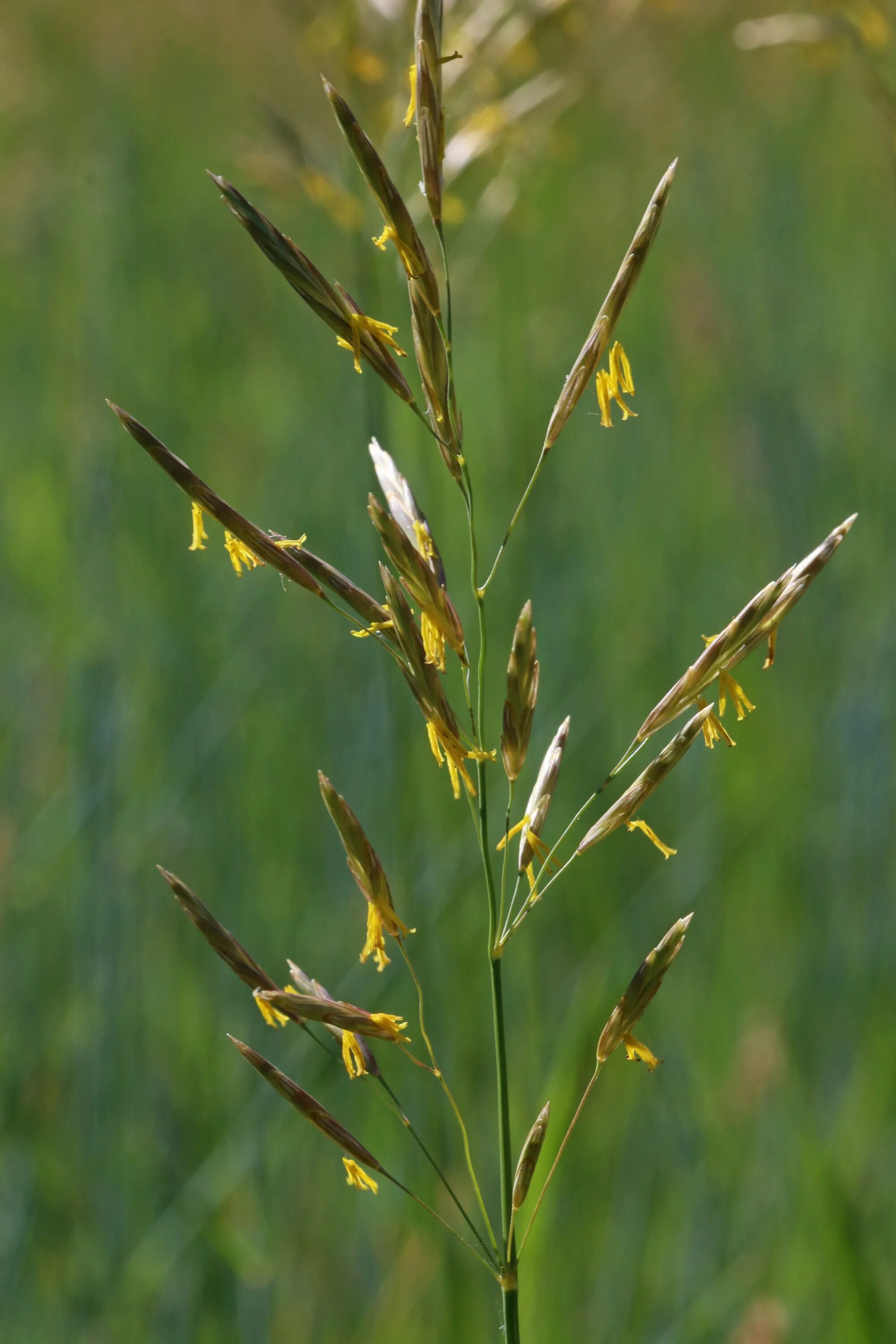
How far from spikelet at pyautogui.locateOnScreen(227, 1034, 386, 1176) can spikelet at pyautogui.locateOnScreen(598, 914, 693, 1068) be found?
0.14m

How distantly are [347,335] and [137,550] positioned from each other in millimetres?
2195

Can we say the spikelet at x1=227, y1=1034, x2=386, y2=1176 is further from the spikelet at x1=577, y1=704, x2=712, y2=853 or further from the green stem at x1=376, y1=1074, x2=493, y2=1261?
the spikelet at x1=577, y1=704, x2=712, y2=853

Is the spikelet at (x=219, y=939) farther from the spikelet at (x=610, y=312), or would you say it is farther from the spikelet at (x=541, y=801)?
the spikelet at (x=610, y=312)

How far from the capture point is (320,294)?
0.64 metres

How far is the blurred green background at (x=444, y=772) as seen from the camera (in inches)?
56.5

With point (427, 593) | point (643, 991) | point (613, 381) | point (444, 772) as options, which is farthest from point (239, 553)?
point (444, 772)

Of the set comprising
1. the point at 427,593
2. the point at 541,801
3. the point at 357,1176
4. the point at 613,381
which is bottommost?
the point at 357,1176

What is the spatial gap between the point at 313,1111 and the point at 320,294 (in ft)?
1.47

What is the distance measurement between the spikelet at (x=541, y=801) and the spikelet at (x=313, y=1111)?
169 millimetres

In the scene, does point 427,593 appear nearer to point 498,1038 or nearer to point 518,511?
point 518,511

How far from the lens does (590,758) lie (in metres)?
2.24

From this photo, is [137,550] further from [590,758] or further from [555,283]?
[555,283]

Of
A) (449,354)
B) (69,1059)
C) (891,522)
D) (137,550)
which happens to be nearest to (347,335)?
(449,354)

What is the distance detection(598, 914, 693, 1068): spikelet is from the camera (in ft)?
2.07
